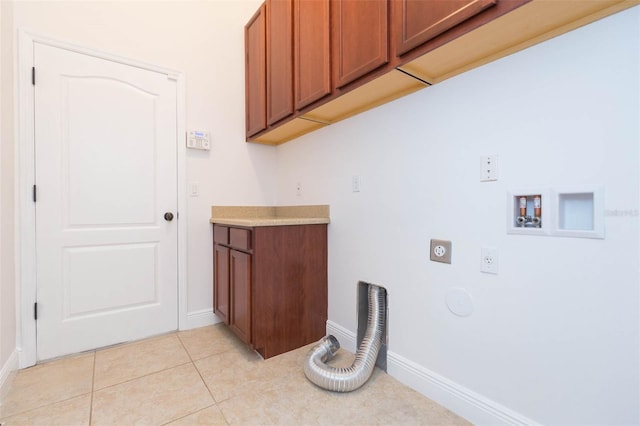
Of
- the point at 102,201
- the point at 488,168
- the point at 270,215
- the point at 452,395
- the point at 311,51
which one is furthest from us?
the point at 270,215

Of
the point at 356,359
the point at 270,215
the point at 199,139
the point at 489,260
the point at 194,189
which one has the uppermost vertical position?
the point at 199,139

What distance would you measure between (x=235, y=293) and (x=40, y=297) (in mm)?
1153

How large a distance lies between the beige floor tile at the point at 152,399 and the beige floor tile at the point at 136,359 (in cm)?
8

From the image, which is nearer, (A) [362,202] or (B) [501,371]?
(B) [501,371]

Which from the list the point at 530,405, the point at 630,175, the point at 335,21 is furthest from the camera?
the point at 335,21

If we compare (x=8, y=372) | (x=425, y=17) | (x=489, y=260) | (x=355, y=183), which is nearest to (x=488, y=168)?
(x=489, y=260)

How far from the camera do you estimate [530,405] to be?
1.06 m

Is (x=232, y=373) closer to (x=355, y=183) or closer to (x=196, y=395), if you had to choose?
(x=196, y=395)

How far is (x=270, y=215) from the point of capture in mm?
2592

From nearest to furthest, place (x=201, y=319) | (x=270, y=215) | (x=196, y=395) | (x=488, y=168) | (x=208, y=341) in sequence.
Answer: (x=488, y=168) → (x=196, y=395) → (x=208, y=341) → (x=201, y=319) → (x=270, y=215)

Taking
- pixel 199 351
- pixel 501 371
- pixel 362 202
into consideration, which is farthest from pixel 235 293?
pixel 501 371

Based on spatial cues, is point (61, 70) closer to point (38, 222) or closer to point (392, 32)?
point (38, 222)

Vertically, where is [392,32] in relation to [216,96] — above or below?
below

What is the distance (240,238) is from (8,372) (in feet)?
4.46
